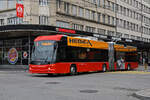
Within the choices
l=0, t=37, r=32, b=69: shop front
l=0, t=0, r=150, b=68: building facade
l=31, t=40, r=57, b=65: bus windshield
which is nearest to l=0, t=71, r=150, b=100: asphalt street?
l=31, t=40, r=57, b=65: bus windshield

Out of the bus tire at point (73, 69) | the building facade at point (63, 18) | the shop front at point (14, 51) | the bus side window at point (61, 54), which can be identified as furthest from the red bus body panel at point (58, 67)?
the shop front at point (14, 51)

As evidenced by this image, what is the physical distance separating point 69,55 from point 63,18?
19826 millimetres

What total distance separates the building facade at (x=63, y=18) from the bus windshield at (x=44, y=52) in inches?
450

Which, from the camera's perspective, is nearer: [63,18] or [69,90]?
[69,90]

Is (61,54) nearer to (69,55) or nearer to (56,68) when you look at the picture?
(69,55)

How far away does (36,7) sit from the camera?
36.2 m

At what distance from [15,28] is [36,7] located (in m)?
6.08

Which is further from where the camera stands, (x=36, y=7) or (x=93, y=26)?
(x=93, y=26)

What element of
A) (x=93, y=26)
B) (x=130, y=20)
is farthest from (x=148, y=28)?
(x=93, y=26)

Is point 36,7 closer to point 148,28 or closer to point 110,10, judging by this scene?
point 110,10

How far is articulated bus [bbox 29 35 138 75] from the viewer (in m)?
19.2

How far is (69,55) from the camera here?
67.6 ft

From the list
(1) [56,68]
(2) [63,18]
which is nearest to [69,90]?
(1) [56,68]

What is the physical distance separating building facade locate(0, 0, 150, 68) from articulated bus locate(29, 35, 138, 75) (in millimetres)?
10300
